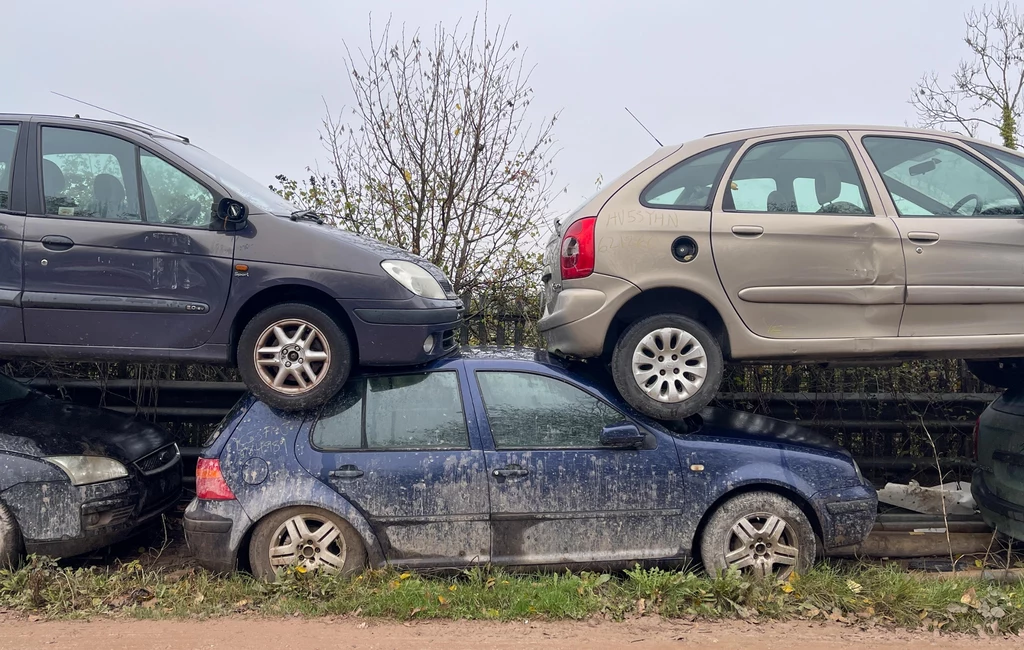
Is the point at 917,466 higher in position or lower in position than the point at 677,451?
lower

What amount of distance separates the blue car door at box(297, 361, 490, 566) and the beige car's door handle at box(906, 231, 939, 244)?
2809 mm

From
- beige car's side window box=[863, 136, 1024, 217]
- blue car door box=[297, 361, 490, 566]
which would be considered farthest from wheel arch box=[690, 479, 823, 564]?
beige car's side window box=[863, 136, 1024, 217]

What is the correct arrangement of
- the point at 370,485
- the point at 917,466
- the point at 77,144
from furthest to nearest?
1. the point at 917,466
2. the point at 77,144
3. the point at 370,485

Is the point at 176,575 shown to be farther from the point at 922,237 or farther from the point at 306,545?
the point at 922,237

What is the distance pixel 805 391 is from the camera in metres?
6.27

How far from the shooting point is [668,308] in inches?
176

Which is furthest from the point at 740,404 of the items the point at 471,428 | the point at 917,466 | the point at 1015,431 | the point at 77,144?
the point at 77,144

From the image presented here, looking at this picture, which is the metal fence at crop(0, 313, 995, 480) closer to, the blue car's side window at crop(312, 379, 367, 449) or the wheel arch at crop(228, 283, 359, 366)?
the wheel arch at crop(228, 283, 359, 366)

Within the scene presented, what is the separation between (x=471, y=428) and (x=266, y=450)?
116 cm

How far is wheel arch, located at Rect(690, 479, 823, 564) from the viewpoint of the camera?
4.29 m

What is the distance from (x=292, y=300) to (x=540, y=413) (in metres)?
1.60

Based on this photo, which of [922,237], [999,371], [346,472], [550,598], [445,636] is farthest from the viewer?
[999,371]

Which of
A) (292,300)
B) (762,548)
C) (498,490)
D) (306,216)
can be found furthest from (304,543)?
(762,548)

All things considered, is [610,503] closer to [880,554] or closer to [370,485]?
[370,485]
